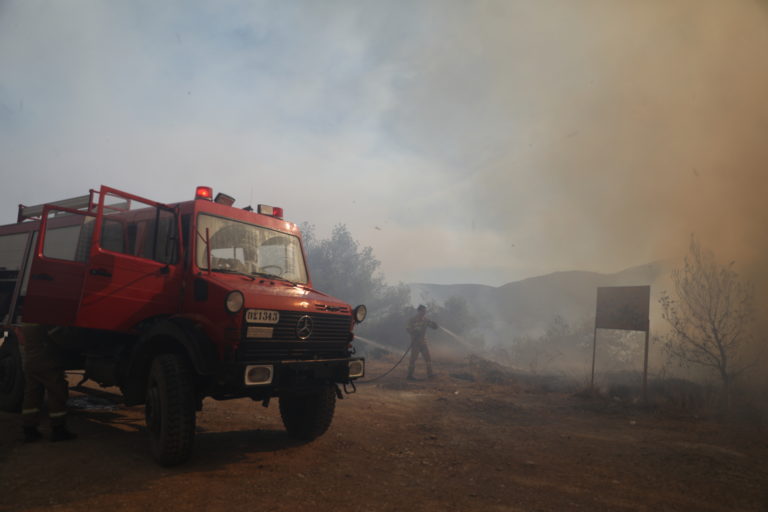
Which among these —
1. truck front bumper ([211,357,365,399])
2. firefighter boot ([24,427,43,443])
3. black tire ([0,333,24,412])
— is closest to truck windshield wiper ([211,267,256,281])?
truck front bumper ([211,357,365,399])

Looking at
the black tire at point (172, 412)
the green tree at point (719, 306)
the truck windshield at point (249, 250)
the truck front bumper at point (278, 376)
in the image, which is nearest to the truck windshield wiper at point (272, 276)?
the truck windshield at point (249, 250)

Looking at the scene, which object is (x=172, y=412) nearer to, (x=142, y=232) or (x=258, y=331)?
(x=258, y=331)

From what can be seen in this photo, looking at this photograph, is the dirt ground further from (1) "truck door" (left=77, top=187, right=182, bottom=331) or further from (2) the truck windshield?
(2) the truck windshield

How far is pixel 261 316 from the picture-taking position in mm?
4535

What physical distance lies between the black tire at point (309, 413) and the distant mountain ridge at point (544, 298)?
1123 inches

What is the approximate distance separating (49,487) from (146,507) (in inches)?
43.3

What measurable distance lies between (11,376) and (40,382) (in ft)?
6.92

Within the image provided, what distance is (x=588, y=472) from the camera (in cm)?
488

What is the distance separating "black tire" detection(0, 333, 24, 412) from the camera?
21.0 ft

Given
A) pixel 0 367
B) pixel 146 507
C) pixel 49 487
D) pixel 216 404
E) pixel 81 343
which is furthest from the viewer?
pixel 216 404

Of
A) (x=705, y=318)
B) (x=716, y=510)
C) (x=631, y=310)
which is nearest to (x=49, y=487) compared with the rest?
(x=716, y=510)

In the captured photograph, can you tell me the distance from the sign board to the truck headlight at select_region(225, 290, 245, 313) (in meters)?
8.83

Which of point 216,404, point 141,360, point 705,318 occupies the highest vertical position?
point 705,318

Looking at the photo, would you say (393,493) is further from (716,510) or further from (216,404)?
(216,404)
